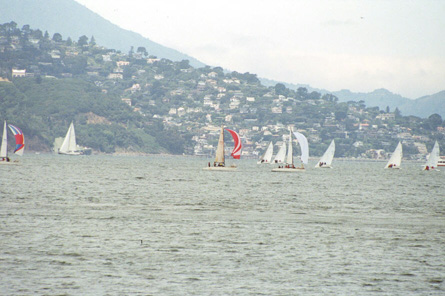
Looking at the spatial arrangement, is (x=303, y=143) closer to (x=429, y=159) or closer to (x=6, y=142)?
(x=6, y=142)

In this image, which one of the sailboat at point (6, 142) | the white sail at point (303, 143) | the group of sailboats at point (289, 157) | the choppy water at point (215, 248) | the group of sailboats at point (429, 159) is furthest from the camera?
the group of sailboats at point (429, 159)

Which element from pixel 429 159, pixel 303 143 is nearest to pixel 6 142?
pixel 303 143

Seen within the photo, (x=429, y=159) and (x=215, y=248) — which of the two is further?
(x=429, y=159)

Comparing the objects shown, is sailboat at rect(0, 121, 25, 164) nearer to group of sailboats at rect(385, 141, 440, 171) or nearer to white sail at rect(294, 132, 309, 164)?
white sail at rect(294, 132, 309, 164)

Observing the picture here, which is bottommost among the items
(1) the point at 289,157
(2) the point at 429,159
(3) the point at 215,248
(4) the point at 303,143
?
(3) the point at 215,248

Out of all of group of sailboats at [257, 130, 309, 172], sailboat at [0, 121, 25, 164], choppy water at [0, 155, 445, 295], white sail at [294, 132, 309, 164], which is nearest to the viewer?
choppy water at [0, 155, 445, 295]

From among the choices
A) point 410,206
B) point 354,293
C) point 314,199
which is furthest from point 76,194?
point 354,293

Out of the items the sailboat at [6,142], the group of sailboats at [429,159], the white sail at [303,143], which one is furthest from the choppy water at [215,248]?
the group of sailboats at [429,159]

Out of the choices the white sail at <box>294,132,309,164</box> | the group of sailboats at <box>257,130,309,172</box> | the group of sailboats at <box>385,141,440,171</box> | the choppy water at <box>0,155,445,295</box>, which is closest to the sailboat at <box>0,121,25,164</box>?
the group of sailboats at <box>257,130,309,172</box>

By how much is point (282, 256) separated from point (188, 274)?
19.1ft

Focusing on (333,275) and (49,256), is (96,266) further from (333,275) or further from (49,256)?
(333,275)

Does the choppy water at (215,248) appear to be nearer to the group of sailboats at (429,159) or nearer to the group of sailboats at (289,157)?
the group of sailboats at (289,157)

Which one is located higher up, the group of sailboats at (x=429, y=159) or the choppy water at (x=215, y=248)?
the group of sailboats at (x=429, y=159)

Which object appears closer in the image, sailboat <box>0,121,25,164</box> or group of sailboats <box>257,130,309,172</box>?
sailboat <box>0,121,25,164</box>
